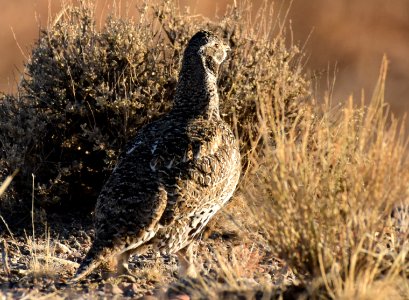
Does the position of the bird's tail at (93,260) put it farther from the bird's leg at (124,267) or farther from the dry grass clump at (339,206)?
the dry grass clump at (339,206)

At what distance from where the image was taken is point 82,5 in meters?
6.62

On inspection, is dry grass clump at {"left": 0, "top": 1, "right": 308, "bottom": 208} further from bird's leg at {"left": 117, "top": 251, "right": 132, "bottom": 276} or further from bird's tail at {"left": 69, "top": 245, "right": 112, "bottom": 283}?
bird's tail at {"left": 69, "top": 245, "right": 112, "bottom": 283}

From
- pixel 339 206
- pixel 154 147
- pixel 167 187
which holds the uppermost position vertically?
pixel 339 206

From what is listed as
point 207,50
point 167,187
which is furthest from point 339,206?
point 207,50

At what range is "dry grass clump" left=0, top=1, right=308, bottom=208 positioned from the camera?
6.15 m

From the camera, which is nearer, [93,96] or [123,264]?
[123,264]

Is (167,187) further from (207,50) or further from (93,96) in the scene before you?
(93,96)

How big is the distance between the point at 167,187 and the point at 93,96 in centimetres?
167

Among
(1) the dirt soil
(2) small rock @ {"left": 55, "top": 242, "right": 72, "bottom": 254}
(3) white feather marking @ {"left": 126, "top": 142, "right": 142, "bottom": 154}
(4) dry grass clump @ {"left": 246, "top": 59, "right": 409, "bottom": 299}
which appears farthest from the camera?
(2) small rock @ {"left": 55, "top": 242, "right": 72, "bottom": 254}

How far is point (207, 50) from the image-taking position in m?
5.55

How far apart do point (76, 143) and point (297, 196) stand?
281 cm

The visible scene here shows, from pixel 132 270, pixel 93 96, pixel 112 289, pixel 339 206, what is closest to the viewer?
pixel 339 206

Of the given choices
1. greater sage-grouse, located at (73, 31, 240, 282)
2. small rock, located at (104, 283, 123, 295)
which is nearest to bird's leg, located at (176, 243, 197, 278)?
greater sage-grouse, located at (73, 31, 240, 282)

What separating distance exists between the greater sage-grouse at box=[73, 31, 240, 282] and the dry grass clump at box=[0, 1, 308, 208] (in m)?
0.99
